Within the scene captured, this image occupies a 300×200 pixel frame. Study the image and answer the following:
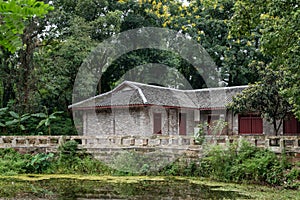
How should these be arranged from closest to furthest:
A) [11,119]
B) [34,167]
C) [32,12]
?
[32,12], [34,167], [11,119]

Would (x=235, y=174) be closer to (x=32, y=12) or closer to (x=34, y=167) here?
(x=34, y=167)

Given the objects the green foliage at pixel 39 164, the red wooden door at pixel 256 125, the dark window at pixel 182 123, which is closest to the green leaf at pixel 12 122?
the green foliage at pixel 39 164

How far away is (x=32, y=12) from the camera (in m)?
2.07

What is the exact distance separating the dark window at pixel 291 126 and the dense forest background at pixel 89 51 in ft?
9.95

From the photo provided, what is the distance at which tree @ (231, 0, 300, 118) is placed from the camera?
411 inches

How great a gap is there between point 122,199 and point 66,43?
1658 centimetres

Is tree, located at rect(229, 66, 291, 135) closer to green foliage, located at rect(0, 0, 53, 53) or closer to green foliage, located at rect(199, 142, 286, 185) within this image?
green foliage, located at rect(199, 142, 286, 185)

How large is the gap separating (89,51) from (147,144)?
37.1 feet

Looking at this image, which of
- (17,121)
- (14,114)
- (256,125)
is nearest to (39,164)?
(17,121)

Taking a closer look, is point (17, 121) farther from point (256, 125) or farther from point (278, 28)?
point (278, 28)

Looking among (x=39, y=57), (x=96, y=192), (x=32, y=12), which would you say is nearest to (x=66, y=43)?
(x=39, y=57)

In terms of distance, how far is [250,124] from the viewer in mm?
24844

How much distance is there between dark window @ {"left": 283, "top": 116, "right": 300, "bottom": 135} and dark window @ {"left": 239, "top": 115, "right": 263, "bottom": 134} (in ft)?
4.56

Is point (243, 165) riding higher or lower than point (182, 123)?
lower
